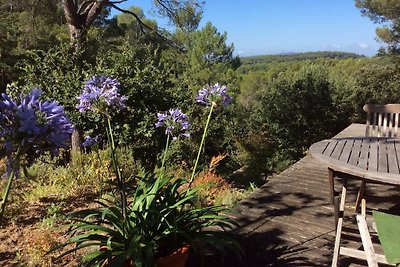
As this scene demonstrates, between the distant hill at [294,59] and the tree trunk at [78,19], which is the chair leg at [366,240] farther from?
the distant hill at [294,59]

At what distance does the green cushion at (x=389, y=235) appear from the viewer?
1.09ft

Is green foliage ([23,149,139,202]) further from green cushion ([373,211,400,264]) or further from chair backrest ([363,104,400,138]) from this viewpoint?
green cushion ([373,211,400,264])

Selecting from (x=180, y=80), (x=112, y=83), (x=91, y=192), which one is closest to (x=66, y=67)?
(x=180, y=80)

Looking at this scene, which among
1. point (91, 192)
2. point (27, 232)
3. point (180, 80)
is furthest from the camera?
point (180, 80)

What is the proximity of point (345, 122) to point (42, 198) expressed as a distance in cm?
675

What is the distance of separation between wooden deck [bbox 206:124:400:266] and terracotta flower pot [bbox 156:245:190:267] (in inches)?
21.5

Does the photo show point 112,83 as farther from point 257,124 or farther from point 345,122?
point 345,122

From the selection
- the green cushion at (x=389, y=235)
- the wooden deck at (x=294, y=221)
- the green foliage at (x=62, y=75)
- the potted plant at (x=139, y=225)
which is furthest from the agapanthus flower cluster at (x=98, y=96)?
the green foliage at (x=62, y=75)

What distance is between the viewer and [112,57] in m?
7.07

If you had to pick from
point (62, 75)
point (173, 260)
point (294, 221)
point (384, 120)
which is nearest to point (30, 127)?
point (173, 260)

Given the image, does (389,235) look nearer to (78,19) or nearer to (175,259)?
(175,259)

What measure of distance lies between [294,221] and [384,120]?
5.03 feet

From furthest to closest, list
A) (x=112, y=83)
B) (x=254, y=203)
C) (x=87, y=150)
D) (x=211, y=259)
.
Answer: (x=87, y=150), (x=254, y=203), (x=211, y=259), (x=112, y=83)

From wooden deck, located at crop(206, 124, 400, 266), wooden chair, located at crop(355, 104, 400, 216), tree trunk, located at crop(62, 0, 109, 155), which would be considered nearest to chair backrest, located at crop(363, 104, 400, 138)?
wooden chair, located at crop(355, 104, 400, 216)
